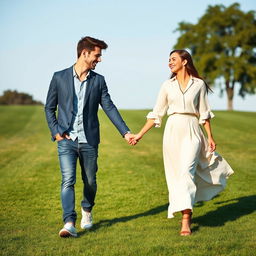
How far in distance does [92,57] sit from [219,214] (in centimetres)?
304

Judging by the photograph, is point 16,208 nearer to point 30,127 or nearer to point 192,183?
point 192,183

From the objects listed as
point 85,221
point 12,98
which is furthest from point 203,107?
point 12,98

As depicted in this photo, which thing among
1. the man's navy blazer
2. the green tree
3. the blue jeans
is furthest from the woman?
the green tree

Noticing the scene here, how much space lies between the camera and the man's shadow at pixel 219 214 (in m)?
7.00

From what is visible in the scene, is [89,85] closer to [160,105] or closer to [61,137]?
[61,137]

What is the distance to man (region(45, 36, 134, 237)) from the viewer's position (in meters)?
6.21

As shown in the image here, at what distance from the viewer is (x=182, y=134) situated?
6.50 m

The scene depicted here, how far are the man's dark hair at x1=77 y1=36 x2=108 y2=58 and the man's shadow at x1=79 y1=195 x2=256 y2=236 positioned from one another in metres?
2.22

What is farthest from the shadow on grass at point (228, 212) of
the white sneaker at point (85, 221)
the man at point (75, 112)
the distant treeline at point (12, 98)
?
the distant treeline at point (12, 98)

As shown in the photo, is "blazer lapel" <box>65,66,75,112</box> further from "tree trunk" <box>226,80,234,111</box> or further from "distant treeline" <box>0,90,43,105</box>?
"distant treeline" <box>0,90,43,105</box>

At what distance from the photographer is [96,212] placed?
26.3 feet

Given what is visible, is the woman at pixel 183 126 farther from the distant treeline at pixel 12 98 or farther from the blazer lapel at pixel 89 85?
the distant treeline at pixel 12 98

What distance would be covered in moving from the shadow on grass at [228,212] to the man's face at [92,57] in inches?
94.5

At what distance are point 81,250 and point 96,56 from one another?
90.6 inches
